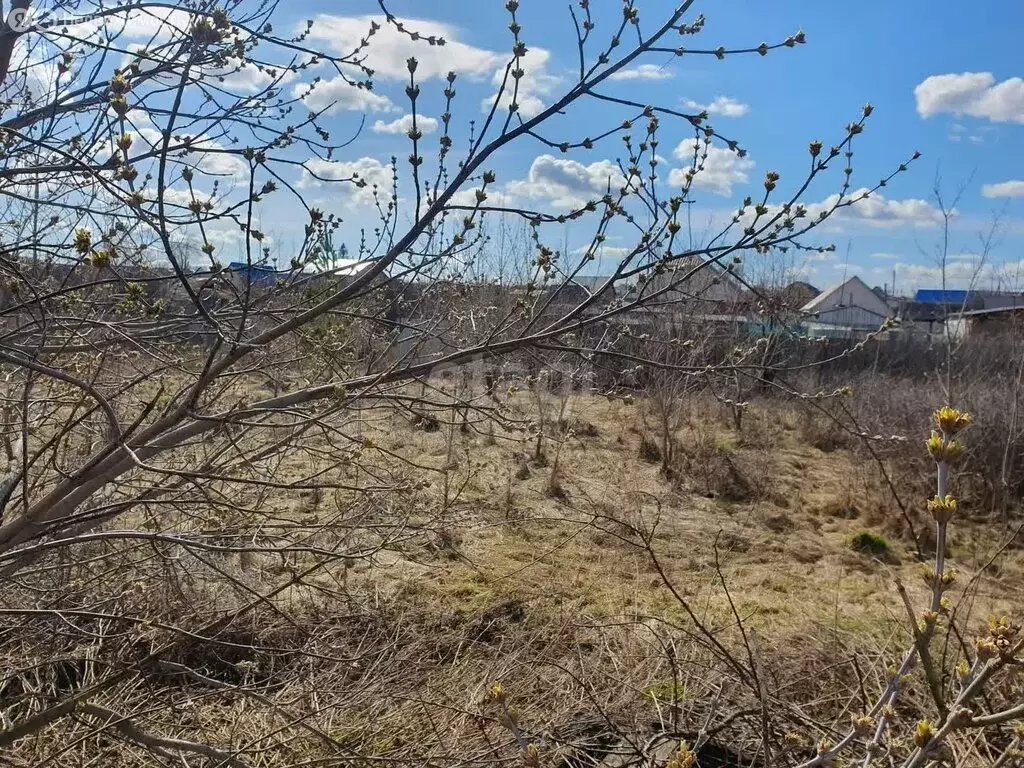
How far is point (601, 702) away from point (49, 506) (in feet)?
7.58

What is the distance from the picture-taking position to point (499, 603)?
201 inches

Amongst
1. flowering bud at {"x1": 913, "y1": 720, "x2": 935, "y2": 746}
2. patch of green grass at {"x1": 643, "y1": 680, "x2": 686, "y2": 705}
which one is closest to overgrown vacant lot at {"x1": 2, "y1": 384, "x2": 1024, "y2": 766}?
patch of green grass at {"x1": 643, "y1": 680, "x2": 686, "y2": 705}

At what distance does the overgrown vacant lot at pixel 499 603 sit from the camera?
8.90 ft

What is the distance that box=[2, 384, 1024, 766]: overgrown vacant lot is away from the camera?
2713 mm

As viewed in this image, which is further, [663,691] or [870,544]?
[870,544]

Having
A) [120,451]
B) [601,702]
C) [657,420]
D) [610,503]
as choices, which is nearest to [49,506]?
[120,451]

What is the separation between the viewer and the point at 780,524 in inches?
316

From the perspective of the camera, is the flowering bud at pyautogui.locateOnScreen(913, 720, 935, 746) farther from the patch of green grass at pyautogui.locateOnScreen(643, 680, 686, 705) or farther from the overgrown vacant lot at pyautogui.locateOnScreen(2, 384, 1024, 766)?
the patch of green grass at pyautogui.locateOnScreen(643, 680, 686, 705)

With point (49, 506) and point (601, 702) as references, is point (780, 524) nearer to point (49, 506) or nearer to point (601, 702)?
point (601, 702)

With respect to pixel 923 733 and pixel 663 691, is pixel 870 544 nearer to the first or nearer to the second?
pixel 663 691

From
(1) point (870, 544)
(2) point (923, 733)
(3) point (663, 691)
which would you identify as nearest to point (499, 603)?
(3) point (663, 691)

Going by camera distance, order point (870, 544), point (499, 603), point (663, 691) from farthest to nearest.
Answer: point (870, 544) < point (499, 603) < point (663, 691)

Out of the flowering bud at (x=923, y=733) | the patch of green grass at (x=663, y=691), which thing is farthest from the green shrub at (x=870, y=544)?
the flowering bud at (x=923, y=733)

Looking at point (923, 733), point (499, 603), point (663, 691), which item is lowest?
point (499, 603)
